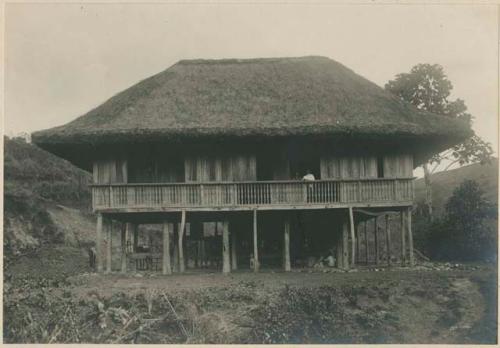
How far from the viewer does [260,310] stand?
1313 cm

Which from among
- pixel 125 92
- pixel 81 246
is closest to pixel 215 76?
pixel 125 92

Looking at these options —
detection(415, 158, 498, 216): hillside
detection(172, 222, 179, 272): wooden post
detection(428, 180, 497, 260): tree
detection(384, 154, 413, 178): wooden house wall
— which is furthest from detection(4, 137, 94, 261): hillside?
detection(415, 158, 498, 216): hillside

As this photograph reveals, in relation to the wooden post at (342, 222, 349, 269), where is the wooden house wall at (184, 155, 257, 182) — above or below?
above

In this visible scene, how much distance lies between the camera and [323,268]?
61.9 ft

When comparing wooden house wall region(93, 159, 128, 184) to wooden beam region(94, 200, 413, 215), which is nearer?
wooden beam region(94, 200, 413, 215)

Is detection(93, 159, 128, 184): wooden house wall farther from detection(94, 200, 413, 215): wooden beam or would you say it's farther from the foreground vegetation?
the foreground vegetation

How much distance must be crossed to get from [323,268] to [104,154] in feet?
26.3

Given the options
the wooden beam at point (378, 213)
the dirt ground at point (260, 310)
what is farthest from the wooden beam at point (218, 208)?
the dirt ground at point (260, 310)

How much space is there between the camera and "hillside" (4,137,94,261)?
25931 mm

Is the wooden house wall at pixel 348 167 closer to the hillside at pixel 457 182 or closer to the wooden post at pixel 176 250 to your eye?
the wooden post at pixel 176 250

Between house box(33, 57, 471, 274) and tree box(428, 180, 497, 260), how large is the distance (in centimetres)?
427

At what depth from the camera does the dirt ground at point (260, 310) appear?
12.3 meters

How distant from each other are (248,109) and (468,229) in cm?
1054

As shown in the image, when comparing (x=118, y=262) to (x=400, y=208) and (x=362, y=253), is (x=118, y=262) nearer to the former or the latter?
(x=362, y=253)
